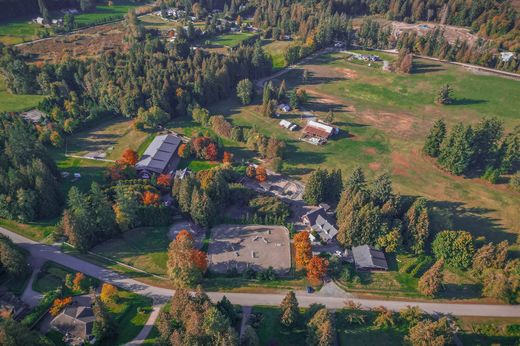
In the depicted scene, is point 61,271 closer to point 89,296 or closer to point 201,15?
point 89,296

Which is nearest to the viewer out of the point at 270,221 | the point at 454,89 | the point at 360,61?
the point at 270,221

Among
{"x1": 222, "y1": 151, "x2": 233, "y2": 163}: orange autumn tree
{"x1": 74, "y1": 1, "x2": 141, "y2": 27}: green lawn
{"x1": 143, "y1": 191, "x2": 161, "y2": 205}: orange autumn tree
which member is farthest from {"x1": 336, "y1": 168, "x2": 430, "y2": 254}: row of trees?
{"x1": 74, "y1": 1, "x2": 141, "y2": 27}: green lawn

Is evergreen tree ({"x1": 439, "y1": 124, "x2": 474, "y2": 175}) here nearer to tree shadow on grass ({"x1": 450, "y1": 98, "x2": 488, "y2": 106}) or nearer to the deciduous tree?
the deciduous tree

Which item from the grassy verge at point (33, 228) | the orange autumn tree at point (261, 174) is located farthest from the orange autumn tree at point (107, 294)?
the orange autumn tree at point (261, 174)

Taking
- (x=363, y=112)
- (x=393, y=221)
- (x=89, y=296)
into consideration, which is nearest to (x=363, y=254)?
(x=393, y=221)

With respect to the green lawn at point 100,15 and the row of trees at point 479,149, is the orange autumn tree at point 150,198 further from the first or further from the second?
the green lawn at point 100,15
